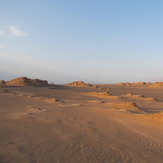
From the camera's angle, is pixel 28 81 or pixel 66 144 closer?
pixel 66 144

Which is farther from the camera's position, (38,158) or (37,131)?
(37,131)

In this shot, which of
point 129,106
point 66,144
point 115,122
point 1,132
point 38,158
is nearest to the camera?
point 38,158

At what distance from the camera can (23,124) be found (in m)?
3.60

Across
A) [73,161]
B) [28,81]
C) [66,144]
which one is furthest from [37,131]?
[28,81]

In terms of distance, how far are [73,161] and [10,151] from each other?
89 cm

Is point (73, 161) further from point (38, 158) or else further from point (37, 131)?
point (37, 131)

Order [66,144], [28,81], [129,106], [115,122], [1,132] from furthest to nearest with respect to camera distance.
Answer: [28,81] → [129,106] → [115,122] → [1,132] → [66,144]

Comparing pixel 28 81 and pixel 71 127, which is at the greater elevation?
pixel 28 81

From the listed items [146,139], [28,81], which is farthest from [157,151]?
[28,81]

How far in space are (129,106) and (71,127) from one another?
397 centimetres

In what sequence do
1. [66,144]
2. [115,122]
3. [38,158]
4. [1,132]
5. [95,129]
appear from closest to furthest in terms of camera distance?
[38,158]
[66,144]
[1,132]
[95,129]
[115,122]

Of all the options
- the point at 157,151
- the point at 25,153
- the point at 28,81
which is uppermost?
the point at 28,81

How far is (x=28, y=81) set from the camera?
61.6ft

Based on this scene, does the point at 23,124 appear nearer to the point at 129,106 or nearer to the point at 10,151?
the point at 10,151
